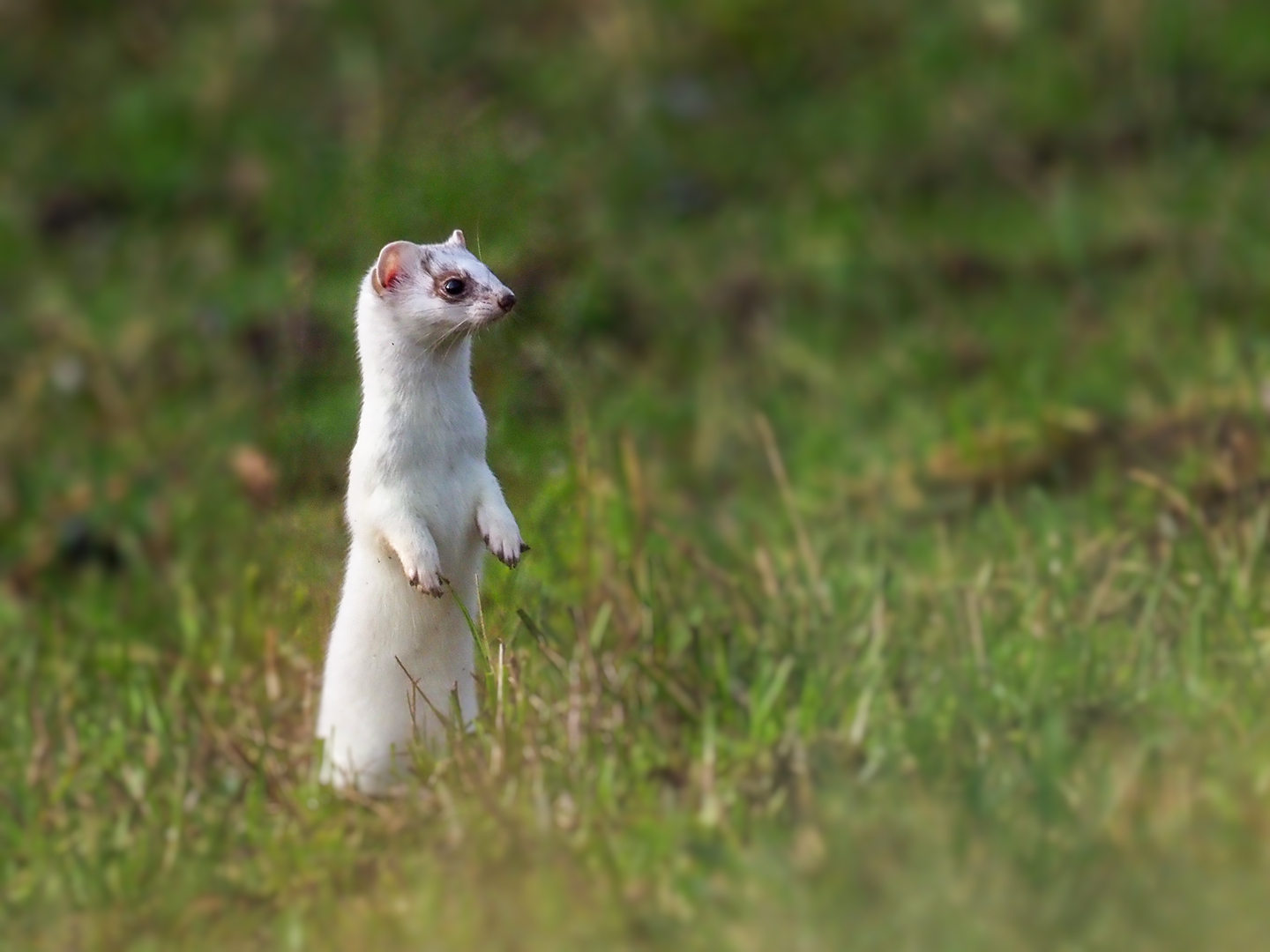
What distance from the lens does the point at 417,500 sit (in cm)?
219

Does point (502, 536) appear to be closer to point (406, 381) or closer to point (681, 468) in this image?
point (406, 381)

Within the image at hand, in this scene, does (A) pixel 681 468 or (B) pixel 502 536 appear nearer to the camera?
(B) pixel 502 536

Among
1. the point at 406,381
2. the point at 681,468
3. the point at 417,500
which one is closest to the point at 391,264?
the point at 406,381

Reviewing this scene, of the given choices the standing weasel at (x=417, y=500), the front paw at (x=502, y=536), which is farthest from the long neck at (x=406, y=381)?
the front paw at (x=502, y=536)

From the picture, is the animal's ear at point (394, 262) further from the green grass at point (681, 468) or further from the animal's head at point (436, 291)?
the green grass at point (681, 468)

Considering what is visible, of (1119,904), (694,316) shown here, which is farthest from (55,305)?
(1119,904)

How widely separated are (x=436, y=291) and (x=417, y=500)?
0.79 feet

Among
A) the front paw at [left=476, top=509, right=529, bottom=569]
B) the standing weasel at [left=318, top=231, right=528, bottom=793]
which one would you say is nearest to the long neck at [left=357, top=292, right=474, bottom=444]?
the standing weasel at [left=318, top=231, right=528, bottom=793]

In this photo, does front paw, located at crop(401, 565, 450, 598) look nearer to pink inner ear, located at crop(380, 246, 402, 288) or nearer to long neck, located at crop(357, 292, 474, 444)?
long neck, located at crop(357, 292, 474, 444)

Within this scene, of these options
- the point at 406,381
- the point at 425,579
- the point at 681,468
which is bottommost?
the point at 425,579

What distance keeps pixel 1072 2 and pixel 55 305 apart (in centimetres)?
287

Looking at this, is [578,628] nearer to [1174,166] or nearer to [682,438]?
[682,438]

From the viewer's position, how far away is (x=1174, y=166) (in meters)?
4.90

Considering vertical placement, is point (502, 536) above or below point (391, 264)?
below
